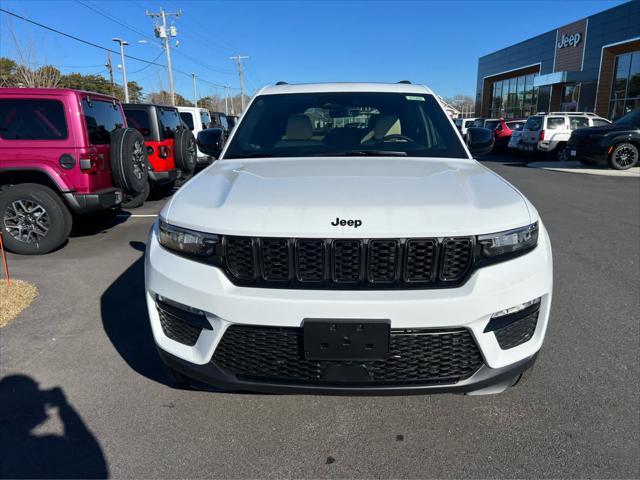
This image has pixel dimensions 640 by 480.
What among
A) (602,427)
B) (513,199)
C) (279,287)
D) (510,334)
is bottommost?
(602,427)

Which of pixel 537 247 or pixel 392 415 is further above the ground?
pixel 537 247

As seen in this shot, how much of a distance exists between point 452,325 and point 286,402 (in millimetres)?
1204

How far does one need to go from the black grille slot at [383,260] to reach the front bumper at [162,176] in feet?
25.4

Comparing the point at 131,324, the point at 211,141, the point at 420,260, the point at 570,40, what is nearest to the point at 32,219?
the point at 131,324

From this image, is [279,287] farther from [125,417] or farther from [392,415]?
[125,417]

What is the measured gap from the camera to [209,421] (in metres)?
2.54

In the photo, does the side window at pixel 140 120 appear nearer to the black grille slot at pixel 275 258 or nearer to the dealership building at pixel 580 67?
the black grille slot at pixel 275 258

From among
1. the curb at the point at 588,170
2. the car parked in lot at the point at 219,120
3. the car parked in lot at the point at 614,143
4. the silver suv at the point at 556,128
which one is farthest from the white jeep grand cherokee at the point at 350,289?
the car parked in lot at the point at 219,120

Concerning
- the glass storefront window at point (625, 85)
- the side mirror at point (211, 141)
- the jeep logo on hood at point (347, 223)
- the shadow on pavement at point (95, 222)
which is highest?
the glass storefront window at point (625, 85)

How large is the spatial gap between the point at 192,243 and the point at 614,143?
52.4 feet

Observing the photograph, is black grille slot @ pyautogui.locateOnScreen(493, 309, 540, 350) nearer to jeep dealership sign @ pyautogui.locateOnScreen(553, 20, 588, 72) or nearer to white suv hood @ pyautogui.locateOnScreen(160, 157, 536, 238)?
white suv hood @ pyautogui.locateOnScreen(160, 157, 536, 238)

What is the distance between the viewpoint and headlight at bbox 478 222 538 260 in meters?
2.07

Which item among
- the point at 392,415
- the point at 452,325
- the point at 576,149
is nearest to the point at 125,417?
the point at 392,415

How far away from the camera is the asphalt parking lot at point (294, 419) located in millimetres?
2223
